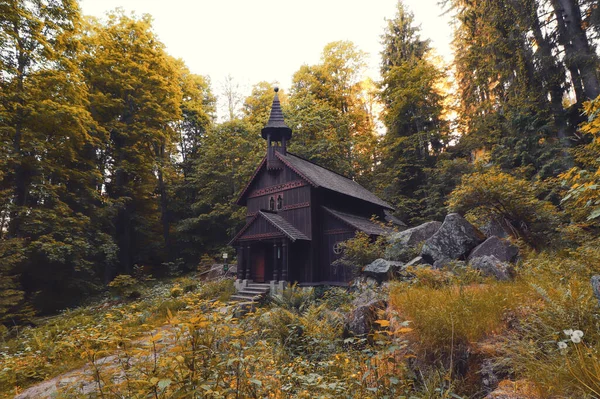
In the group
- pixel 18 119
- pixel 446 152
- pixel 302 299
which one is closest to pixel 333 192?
pixel 302 299

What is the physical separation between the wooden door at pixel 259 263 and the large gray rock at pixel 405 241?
27.4ft

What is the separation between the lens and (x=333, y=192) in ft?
57.5

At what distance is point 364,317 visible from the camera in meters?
5.89

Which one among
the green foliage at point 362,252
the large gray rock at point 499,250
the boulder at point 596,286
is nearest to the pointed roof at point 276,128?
the green foliage at point 362,252

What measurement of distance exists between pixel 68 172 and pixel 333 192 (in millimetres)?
16193

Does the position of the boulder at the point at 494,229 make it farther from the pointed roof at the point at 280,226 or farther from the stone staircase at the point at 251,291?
the stone staircase at the point at 251,291

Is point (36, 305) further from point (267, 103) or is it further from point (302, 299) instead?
point (267, 103)

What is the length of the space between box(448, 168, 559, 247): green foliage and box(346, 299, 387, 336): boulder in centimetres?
576

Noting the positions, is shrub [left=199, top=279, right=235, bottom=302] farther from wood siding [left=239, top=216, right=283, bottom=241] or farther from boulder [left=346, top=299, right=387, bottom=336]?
boulder [left=346, top=299, right=387, bottom=336]

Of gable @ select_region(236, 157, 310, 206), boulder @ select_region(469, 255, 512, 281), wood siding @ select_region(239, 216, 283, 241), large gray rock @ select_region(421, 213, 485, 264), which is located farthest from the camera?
gable @ select_region(236, 157, 310, 206)

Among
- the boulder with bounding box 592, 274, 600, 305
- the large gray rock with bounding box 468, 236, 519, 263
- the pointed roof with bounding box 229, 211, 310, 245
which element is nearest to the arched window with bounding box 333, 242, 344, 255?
the pointed roof with bounding box 229, 211, 310, 245

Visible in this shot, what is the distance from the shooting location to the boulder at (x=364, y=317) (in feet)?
19.0

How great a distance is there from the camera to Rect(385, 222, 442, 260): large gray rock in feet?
39.8

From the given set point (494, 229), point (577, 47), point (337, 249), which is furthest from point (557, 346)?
point (577, 47)
